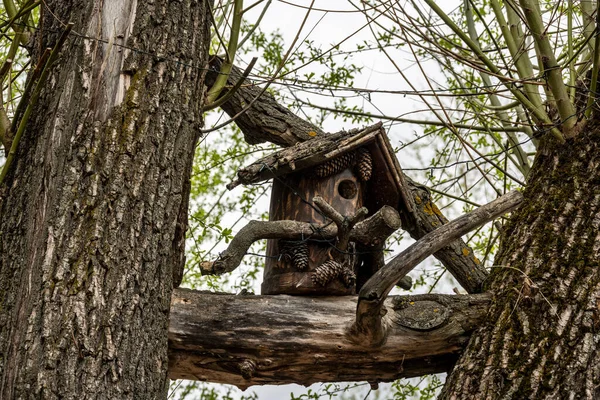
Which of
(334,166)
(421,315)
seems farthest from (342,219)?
(421,315)

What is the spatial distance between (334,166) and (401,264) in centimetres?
97

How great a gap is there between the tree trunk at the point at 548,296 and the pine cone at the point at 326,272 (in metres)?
0.73

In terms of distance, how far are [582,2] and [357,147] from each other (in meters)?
1.81

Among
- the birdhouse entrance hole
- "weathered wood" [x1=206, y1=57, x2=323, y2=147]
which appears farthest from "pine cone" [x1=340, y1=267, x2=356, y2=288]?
"weathered wood" [x1=206, y1=57, x2=323, y2=147]

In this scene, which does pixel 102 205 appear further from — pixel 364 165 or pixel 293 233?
pixel 364 165

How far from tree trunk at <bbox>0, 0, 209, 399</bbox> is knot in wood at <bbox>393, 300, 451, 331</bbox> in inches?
44.5

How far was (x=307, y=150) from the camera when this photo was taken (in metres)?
3.87

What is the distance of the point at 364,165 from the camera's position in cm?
407

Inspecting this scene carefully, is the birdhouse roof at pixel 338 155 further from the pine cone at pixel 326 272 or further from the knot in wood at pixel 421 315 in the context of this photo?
the knot in wood at pixel 421 315

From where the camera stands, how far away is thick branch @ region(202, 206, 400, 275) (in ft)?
11.5

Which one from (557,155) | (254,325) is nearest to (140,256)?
(254,325)

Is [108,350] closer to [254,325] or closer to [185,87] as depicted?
[254,325]

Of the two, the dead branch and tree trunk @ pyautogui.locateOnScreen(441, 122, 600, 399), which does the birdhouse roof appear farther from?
tree trunk @ pyautogui.locateOnScreen(441, 122, 600, 399)

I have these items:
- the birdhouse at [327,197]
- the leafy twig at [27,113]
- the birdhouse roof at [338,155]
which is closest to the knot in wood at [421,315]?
the birdhouse at [327,197]
